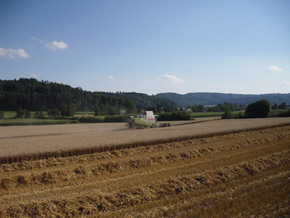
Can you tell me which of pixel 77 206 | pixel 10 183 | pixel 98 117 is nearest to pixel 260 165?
pixel 77 206

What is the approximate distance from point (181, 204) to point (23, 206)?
422 cm

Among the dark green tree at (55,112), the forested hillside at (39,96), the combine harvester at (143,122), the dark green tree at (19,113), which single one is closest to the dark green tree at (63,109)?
the forested hillside at (39,96)

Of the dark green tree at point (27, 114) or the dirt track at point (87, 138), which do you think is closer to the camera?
the dirt track at point (87, 138)

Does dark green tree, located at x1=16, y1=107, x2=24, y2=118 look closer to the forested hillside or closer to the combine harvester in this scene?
the forested hillside

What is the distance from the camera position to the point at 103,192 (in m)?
Result: 6.48

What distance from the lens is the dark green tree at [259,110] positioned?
1676 inches

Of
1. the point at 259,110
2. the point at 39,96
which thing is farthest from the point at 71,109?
the point at 259,110

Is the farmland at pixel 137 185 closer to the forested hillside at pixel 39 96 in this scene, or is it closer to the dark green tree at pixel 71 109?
the forested hillside at pixel 39 96

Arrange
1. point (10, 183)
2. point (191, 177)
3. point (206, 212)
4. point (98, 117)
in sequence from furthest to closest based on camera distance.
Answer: point (98, 117), point (10, 183), point (191, 177), point (206, 212)

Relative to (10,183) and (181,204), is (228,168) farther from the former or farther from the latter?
(10,183)

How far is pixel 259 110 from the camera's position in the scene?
4319 cm

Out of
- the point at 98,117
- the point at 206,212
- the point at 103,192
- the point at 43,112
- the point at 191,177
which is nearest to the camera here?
the point at 206,212

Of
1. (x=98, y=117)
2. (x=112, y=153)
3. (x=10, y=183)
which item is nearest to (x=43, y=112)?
(x=98, y=117)

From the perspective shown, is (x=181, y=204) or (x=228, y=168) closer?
(x=181, y=204)
